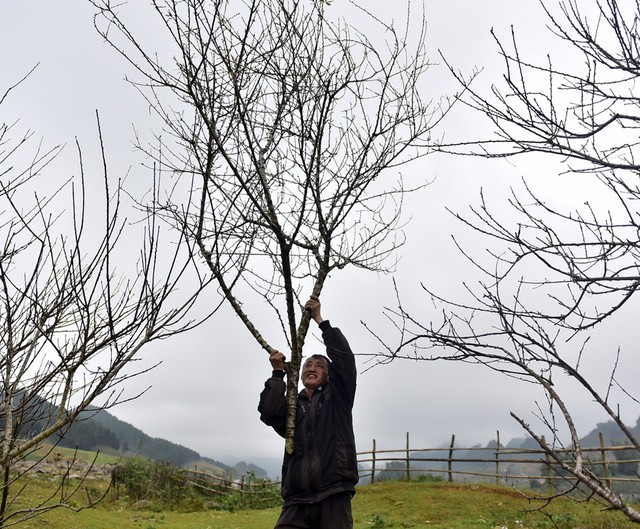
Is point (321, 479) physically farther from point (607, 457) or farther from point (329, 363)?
point (607, 457)

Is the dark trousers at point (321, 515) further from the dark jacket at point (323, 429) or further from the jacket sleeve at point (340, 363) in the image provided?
the jacket sleeve at point (340, 363)

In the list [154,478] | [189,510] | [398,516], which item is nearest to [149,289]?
[398,516]

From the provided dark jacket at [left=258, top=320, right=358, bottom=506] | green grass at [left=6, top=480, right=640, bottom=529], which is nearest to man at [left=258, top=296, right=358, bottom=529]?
dark jacket at [left=258, top=320, right=358, bottom=506]

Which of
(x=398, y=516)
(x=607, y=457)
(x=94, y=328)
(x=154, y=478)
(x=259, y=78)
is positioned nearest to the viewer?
(x=94, y=328)

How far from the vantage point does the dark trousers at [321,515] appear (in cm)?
344

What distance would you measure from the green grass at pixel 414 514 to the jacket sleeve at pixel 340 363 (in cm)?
849

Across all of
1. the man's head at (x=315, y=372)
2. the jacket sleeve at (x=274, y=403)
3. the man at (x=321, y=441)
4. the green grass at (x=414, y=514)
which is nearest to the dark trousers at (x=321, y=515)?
the man at (x=321, y=441)

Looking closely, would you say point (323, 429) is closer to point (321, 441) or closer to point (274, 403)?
point (321, 441)

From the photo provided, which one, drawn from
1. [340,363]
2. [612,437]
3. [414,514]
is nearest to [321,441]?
[340,363]

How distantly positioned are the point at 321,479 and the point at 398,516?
37.4ft

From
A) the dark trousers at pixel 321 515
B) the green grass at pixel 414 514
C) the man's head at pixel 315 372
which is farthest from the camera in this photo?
the green grass at pixel 414 514

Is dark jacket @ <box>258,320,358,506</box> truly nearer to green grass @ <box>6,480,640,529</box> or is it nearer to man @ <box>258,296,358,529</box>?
man @ <box>258,296,358,529</box>

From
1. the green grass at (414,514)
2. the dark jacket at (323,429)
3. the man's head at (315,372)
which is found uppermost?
the man's head at (315,372)

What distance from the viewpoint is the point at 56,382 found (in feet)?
9.71
